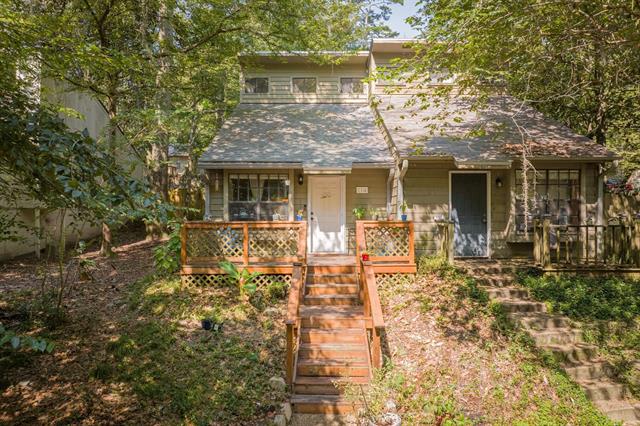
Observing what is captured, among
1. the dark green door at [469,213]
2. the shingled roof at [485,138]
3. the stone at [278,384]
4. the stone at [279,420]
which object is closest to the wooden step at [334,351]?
the stone at [278,384]

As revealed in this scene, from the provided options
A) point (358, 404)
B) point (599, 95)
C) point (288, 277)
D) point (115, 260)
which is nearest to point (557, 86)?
point (599, 95)

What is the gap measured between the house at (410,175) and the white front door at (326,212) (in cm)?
3

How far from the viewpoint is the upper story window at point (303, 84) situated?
42.4 feet

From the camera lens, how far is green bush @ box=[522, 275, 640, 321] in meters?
6.68

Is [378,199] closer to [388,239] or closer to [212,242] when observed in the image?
[388,239]

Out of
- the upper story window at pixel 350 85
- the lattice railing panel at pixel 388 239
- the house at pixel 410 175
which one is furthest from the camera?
the upper story window at pixel 350 85

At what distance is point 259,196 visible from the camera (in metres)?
10.1

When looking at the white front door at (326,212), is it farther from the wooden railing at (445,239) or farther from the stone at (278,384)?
the stone at (278,384)

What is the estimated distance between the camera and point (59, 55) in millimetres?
6812

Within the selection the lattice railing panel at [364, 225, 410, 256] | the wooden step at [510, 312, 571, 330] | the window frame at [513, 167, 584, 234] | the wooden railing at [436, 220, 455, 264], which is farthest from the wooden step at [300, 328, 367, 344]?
the window frame at [513, 167, 584, 234]

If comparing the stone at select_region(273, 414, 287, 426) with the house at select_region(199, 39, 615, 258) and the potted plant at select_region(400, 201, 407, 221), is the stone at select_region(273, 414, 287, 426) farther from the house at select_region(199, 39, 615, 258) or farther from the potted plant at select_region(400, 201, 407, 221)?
the house at select_region(199, 39, 615, 258)

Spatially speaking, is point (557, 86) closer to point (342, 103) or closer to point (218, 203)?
point (342, 103)

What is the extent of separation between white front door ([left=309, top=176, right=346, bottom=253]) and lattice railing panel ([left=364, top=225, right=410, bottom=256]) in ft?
6.82

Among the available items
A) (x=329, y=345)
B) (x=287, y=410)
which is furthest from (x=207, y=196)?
(x=287, y=410)
